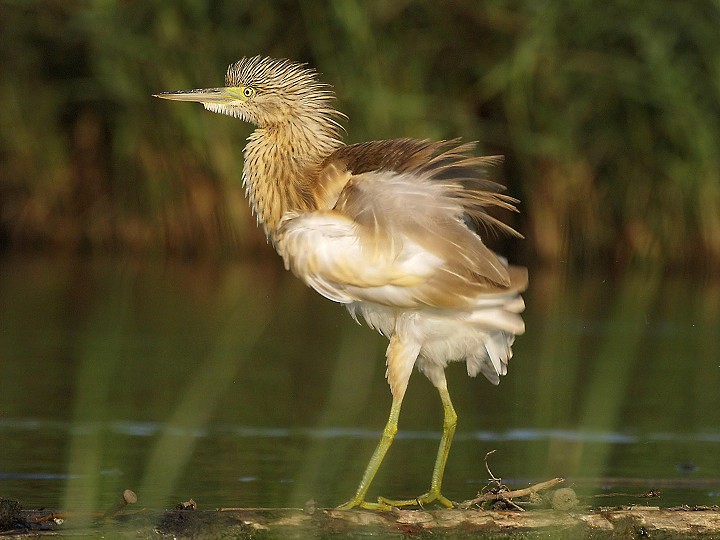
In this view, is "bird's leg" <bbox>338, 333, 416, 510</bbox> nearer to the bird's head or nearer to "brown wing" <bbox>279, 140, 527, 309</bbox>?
"brown wing" <bbox>279, 140, 527, 309</bbox>

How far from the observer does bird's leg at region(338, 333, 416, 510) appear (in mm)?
6387

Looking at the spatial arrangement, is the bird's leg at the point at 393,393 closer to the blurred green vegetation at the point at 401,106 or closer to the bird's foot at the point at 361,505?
the bird's foot at the point at 361,505

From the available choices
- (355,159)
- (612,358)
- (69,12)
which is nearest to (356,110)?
(69,12)

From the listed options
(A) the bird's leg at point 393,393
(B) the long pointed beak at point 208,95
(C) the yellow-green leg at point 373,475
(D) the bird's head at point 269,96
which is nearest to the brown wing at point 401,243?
(A) the bird's leg at point 393,393

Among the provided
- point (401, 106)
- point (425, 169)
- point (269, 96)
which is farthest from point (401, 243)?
point (401, 106)

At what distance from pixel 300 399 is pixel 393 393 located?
3247 millimetres

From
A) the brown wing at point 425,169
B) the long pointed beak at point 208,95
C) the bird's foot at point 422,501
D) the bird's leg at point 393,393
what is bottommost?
the bird's foot at point 422,501

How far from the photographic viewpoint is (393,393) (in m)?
6.55

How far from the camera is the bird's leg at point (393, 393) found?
6.39 metres

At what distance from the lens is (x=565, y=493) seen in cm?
598

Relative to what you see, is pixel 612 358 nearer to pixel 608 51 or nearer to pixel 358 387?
pixel 358 387

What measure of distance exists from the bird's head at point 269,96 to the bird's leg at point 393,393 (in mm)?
1197

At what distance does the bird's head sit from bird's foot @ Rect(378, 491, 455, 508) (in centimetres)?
175

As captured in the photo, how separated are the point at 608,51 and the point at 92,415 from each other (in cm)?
885
